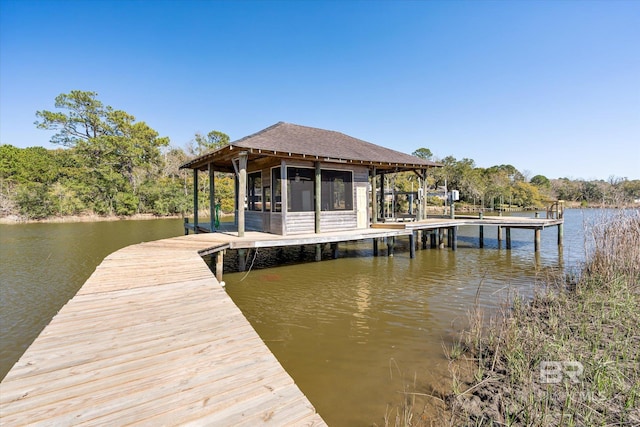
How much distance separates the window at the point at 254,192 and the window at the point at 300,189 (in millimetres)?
2046

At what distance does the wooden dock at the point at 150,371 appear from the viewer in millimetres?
1836

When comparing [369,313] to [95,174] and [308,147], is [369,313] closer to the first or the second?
[308,147]

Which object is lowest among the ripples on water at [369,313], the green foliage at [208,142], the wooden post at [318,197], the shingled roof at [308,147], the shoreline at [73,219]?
the ripples on water at [369,313]

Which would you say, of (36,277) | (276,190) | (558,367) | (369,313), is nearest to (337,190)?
(276,190)

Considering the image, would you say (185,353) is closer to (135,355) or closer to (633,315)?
(135,355)

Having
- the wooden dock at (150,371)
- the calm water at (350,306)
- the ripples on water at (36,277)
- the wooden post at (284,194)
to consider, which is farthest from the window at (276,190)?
the wooden dock at (150,371)

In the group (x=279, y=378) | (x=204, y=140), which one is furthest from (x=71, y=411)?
(x=204, y=140)

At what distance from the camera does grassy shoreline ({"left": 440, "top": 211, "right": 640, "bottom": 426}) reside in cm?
297

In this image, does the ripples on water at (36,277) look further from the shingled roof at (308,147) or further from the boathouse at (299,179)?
the shingled roof at (308,147)

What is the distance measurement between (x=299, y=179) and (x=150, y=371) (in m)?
9.00

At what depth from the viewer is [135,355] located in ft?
8.55

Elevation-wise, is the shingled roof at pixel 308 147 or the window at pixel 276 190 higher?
the shingled roof at pixel 308 147

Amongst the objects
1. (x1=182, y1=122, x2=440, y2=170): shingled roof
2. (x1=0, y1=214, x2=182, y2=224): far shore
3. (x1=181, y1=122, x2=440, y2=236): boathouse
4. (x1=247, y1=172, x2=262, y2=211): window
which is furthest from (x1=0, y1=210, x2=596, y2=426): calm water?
(x1=0, y1=214, x2=182, y2=224): far shore

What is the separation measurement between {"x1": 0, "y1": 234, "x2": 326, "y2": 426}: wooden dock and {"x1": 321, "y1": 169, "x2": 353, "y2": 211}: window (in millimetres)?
7911
